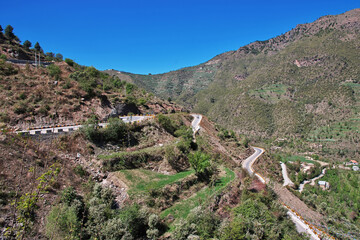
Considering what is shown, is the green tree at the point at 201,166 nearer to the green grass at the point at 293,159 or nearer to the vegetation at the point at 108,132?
the vegetation at the point at 108,132

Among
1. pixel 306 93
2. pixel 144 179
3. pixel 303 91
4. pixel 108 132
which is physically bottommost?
pixel 144 179

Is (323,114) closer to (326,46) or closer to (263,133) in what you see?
(263,133)

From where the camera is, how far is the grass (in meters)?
16.1

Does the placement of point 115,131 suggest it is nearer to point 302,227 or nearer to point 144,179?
point 144,179

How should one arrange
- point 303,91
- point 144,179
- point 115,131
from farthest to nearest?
point 303,91 → point 115,131 → point 144,179

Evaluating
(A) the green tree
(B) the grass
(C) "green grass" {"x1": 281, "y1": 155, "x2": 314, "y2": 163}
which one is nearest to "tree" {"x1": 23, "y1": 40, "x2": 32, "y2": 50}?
(B) the grass

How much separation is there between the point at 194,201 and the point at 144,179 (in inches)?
195

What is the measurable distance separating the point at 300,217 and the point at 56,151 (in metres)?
27.0

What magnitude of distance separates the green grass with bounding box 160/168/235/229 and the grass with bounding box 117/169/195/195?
210 cm

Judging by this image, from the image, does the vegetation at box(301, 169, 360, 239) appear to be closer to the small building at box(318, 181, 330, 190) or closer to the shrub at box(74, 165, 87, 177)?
the small building at box(318, 181, 330, 190)

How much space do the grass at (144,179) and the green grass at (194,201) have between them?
210cm

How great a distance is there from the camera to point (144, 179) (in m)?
17.6

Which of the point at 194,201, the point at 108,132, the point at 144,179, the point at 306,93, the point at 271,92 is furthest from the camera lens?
the point at 271,92

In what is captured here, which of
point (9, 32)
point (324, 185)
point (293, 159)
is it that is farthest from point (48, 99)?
point (293, 159)
